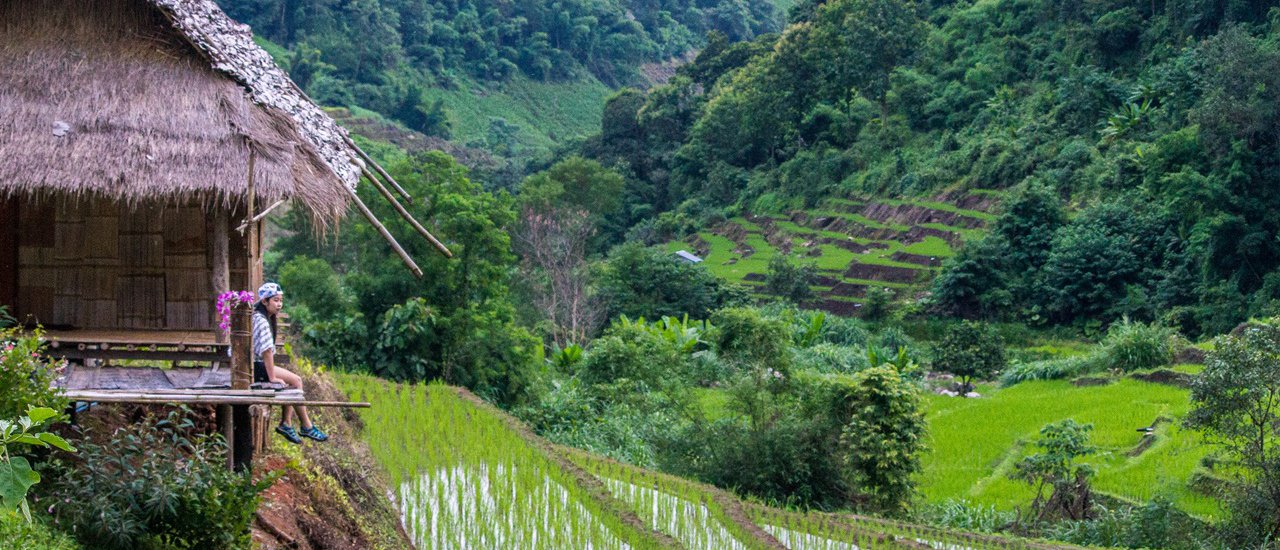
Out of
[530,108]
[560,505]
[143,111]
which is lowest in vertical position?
[560,505]

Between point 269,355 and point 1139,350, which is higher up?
point 269,355

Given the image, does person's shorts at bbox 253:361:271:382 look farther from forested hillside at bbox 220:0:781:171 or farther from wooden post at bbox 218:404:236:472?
forested hillside at bbox 220:0:781:171

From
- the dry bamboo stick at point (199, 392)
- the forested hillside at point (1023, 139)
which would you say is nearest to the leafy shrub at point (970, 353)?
→ the forested hillside at point (1023, 139)

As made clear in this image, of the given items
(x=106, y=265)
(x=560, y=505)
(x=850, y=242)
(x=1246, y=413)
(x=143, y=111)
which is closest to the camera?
(x=143, y=111)

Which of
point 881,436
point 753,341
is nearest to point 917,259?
point 753,341

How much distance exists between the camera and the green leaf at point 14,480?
3.85 m

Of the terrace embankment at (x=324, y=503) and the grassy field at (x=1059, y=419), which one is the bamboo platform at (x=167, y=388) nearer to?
the terrace embankment at (x=324, y=503)

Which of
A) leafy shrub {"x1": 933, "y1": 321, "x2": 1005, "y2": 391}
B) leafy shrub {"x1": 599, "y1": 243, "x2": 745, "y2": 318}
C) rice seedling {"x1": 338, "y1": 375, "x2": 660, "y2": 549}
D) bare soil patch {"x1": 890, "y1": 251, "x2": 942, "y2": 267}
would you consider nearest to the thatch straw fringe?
rice seedling {"x1": 338, "y1": 375, "x2": 660, "y2": 549}

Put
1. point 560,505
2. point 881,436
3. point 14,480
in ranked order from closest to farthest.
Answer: point 14,480 < point 560,505 < point 881,436

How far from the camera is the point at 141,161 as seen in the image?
7.13 meters

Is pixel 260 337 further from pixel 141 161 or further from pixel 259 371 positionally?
pixel 141 161

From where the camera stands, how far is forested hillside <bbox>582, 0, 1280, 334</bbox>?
2209 cm

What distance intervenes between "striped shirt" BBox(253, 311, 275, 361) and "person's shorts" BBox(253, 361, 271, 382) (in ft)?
Result: 0.09

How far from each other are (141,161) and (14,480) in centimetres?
357
